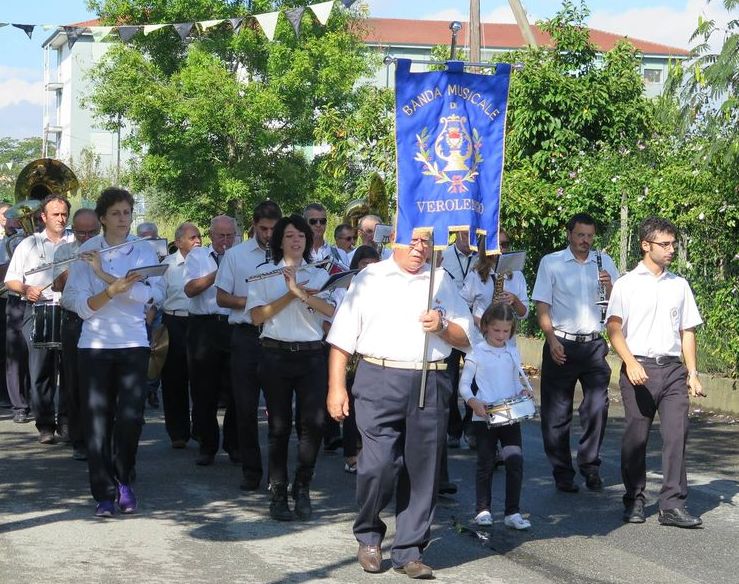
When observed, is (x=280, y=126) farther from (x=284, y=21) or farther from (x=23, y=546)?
(x=23, y=546)

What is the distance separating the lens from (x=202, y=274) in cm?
1088

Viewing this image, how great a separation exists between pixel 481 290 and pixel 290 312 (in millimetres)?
2497

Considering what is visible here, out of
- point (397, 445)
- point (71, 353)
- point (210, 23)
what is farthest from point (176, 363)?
point (210, 23)

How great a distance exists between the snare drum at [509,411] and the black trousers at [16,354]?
615 centimetres

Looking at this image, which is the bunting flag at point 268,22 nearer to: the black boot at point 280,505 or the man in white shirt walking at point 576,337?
the man in white shirt walking at point 576,337

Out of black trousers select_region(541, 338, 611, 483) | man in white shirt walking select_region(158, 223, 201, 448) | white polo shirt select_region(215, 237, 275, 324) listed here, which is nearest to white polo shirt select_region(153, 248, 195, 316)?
man in white shirt walking select_region(158, 223, 201, 448)

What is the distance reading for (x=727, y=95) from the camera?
13.0m

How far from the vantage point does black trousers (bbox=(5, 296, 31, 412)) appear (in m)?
13.3

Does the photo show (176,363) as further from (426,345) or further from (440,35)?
(440,35)

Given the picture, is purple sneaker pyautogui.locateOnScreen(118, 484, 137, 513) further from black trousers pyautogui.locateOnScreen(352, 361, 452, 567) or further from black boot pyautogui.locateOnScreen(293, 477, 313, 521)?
black trousers pyautogui.locateOnScreen(352, 361, 452, 567)

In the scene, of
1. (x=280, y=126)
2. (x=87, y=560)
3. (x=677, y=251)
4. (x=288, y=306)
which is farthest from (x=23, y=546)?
(x=280, y=126)

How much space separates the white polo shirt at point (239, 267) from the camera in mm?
9781

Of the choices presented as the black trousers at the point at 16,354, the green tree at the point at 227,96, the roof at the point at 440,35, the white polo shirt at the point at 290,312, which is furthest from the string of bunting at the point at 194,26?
the roof at the point at 440,35

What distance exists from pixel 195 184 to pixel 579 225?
3594 centimetres
